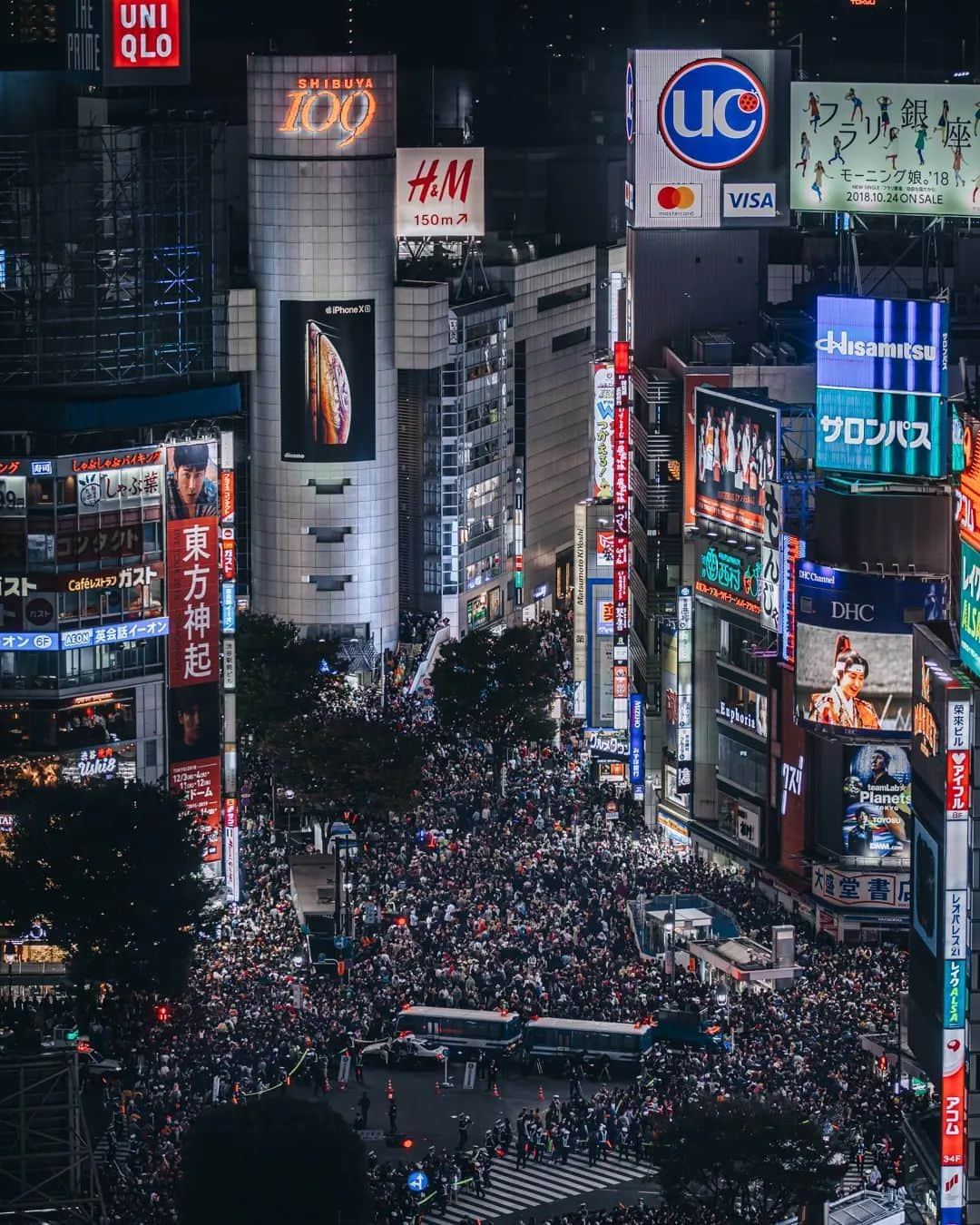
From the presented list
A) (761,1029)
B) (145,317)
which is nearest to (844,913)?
(761,1029)

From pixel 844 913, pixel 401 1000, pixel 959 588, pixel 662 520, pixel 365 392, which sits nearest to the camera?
pixel 959 588

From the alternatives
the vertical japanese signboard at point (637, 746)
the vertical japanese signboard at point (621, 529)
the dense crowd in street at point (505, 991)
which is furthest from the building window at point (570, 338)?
the dense crowd in street at point (505, 991)

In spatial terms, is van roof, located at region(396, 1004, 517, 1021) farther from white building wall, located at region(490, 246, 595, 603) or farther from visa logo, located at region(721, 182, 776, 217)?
white building wall, located at region(490, 246, 595, 603)

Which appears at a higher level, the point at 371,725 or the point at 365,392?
the point at 365,392

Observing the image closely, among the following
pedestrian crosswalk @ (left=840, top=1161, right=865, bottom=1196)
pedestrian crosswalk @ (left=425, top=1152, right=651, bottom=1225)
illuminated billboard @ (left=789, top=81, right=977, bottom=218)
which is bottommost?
pedestrian crosswalk @ (left=425, top=1152, right=651, bottom=1225)

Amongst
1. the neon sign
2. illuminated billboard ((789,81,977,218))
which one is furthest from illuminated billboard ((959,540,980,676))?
the neon sign

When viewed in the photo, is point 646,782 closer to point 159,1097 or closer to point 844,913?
point 844,913
